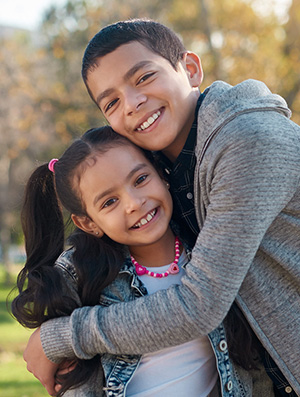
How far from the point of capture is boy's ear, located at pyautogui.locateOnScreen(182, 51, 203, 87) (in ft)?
9.49

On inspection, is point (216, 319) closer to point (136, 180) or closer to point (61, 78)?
point (136, 180)

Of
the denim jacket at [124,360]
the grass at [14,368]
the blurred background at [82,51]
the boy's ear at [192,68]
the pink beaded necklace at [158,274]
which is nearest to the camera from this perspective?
the denim jacket at [124,360]

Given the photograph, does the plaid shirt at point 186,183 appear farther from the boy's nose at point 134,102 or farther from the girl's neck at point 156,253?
the boy's nose at point 134,102

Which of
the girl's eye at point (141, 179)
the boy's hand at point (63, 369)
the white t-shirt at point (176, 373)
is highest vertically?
the girl's eye at point (141, 179)

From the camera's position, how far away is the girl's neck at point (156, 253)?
280 centimetres

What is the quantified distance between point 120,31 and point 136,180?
71 centimetres

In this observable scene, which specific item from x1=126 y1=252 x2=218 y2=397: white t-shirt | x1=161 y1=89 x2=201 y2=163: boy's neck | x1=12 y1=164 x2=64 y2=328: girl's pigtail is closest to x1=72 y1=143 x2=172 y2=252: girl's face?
x1=161 y1=89 x2=201 y2=163: boy's neck

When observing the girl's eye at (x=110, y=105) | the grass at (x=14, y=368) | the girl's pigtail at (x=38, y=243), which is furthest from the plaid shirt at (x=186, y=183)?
the grass at (x=14, y=368)

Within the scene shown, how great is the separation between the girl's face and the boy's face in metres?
0.14

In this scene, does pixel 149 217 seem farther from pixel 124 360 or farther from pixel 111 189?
pixel 124 360

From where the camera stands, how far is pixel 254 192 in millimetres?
2162

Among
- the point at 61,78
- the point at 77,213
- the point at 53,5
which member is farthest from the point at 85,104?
the point at 77,213

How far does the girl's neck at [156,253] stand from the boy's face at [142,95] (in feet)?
1.61

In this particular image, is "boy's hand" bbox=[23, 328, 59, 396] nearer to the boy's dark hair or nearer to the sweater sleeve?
the sweater sleeve
